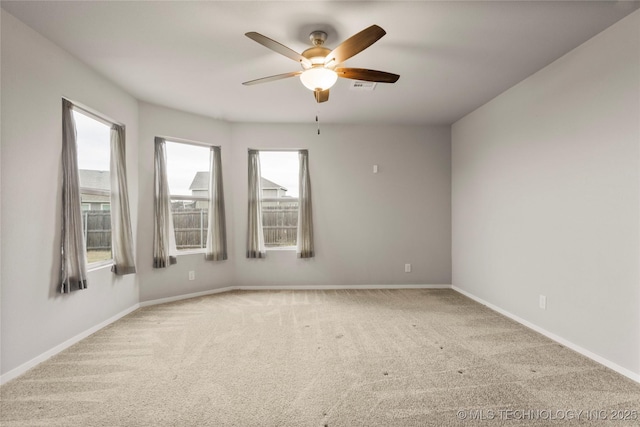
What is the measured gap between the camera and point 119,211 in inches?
143

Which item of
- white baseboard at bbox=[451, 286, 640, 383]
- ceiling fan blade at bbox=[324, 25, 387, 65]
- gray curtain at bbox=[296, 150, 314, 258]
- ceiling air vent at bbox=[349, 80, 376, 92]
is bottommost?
white baseboard at bbox=[451, 286, 640, 383]

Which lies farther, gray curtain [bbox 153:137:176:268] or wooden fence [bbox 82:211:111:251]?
gray curtain [bbox 153:137:176:268]

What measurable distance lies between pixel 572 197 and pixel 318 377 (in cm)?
266

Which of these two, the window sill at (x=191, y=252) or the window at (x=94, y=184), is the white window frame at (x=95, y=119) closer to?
the window at (x=94, y=184)

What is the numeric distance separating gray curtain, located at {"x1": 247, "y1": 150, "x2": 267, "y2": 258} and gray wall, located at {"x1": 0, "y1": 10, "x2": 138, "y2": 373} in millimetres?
2209

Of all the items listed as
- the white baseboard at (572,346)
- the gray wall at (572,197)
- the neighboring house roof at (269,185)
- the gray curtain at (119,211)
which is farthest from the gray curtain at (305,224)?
the white baseboard at (572,346)

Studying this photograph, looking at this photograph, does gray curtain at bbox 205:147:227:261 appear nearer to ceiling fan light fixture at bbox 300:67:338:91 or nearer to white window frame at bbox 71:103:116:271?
white window frame at bbox 71:103:116:271

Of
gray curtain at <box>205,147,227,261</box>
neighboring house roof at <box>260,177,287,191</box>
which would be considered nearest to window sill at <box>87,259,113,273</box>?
gray curtain at <box>205,147,227,261</box>

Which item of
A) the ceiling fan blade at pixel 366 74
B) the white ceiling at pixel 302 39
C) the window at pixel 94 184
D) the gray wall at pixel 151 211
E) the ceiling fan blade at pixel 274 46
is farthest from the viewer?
the gray wall at pixel 151 211

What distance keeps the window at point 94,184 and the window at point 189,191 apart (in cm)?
96

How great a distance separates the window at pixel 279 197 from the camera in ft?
16.9

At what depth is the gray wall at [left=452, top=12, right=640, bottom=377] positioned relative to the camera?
2369 millimetres

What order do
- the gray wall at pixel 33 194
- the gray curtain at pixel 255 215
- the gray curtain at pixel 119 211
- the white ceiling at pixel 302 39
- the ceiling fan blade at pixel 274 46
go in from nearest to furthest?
the ceiling fan blade at pixel 274 46, the white ceiling at pixel 302 39, the gray wall at pixel 33 194, the gray curtain at pixel 119 211, the gray curtain at pixel 255 215

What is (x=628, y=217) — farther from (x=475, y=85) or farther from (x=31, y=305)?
(x=31, y=305)
